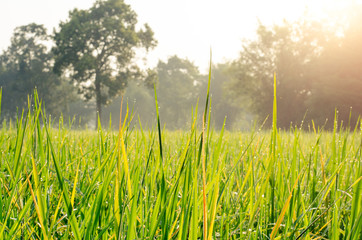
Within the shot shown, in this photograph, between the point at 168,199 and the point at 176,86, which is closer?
the point at 168,199

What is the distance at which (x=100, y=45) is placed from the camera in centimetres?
3359

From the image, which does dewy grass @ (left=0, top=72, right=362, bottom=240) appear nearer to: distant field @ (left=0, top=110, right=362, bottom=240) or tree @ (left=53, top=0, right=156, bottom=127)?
distant field @ (left=0, top=110, right=362, bottom=240)

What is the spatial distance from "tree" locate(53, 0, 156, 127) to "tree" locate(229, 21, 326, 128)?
34.8ft

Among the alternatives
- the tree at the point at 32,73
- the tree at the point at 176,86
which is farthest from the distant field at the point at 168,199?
the tree at the point at 176,86

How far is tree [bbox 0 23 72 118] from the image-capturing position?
1607 inches

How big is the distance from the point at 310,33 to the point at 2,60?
1605 inches

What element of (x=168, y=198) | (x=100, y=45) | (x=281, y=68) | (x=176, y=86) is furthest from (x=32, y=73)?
(x=168, y=198)

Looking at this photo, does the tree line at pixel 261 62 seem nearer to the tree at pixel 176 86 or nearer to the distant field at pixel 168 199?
the tree at pixel 176 86

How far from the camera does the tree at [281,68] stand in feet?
103

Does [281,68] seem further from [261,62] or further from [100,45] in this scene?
[100,45]

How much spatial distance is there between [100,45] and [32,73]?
1258 cm

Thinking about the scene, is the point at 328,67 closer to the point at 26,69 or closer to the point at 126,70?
the point at 126,70

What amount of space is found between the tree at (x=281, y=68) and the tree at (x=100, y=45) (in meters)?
10.6

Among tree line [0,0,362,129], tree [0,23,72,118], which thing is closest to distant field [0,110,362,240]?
tree line [0,0,362,129]
